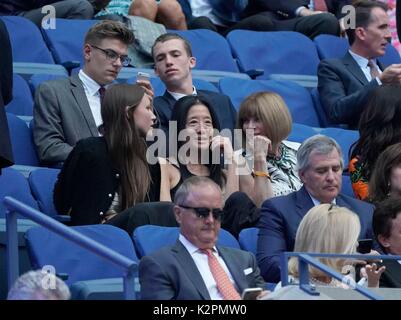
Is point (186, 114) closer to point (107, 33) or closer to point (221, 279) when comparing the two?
point (107, 33)

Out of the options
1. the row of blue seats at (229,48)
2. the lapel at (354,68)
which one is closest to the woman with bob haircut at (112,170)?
the row of blue seats at (229,48)

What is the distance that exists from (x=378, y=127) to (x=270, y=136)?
670 mm

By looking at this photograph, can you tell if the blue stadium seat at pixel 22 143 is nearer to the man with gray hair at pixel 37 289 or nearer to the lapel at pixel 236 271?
the lapel at pixel 236 271

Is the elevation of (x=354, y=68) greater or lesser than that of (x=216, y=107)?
greater

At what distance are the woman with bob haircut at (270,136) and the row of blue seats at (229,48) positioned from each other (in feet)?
4.80

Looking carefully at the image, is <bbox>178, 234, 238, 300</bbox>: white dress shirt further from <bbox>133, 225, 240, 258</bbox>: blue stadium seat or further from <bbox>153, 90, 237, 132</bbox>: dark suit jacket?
<bbox>153, 90, 237, 132</bbox>: dark suit jacket

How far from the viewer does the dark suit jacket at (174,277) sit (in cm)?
613

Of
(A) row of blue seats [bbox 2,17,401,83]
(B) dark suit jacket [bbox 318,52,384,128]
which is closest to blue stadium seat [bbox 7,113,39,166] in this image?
(A) row of blue seats [bbox 2,17,401,83]

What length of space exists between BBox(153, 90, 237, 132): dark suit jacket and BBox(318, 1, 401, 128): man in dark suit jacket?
925mm

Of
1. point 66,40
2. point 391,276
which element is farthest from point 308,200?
point 66,40

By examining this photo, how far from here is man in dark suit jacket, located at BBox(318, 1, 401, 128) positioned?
A: 9.04 meters

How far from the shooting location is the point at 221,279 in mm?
6430

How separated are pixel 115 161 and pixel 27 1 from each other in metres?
2.63
